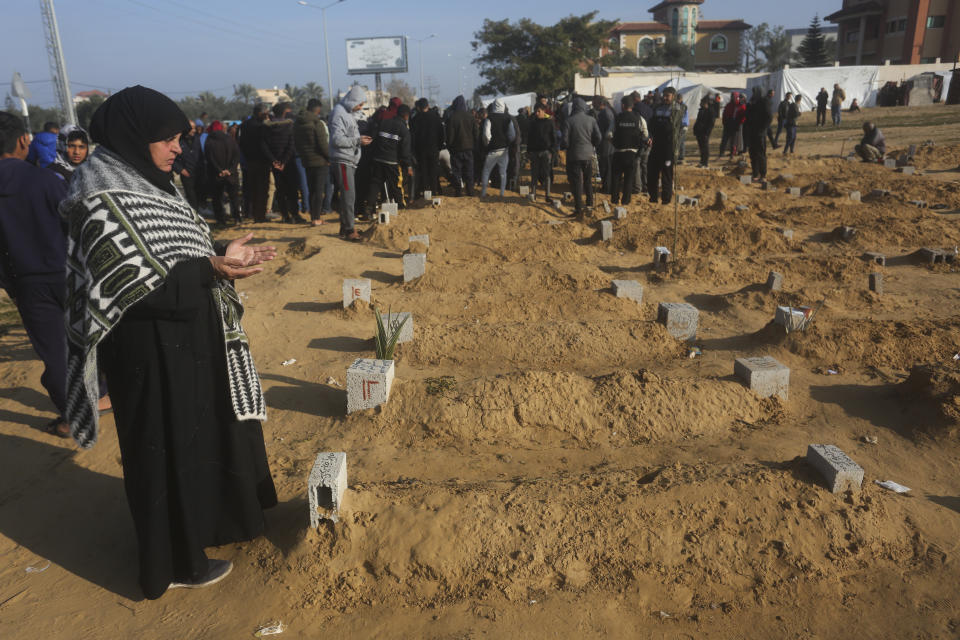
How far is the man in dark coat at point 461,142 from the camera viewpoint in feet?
35.5

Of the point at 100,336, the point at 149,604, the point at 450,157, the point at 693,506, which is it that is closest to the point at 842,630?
the point at 693,506

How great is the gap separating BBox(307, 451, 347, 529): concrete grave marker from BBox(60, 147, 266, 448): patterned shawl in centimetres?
88

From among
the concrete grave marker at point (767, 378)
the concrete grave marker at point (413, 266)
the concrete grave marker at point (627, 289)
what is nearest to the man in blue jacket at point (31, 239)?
the concrete grave marker at point (413, 266)

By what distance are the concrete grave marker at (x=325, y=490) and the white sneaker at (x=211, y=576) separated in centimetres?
38

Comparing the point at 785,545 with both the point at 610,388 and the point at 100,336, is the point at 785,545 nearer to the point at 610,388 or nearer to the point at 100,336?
the point at 610,388

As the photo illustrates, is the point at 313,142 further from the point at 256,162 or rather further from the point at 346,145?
the point at 256,162

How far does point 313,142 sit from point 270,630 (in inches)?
294

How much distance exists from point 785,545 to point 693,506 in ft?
1.29

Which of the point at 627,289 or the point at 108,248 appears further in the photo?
the point at 627,289

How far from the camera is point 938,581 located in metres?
2.67

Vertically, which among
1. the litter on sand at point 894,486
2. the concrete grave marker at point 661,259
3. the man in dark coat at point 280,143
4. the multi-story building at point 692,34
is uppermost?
the multi-story building at point 692,34

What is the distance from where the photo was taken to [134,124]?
90.3 inches

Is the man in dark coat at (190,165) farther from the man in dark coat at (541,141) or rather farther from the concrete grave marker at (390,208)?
the man in dark coat at (541,141)

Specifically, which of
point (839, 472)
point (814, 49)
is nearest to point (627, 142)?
point (839, 472)
